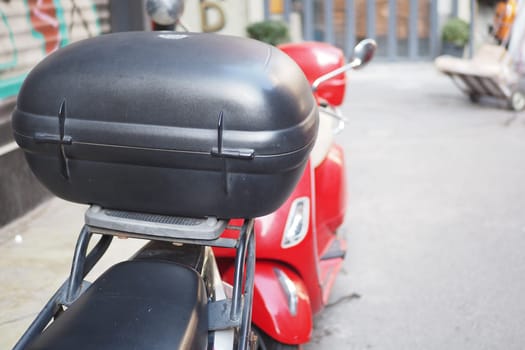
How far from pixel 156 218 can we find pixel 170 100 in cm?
35

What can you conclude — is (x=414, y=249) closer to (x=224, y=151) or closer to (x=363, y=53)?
(x=363, y=53)

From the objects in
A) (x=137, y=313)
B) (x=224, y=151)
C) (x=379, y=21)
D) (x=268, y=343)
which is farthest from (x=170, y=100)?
(x=379, y=21)

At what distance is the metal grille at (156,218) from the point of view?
6.17ft

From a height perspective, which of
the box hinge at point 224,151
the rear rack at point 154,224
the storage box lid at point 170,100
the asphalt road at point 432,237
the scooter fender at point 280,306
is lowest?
the asphalt road at point 432,237

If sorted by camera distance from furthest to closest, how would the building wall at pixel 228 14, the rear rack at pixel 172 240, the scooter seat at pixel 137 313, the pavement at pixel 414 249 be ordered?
the building wall at pixel 228 14, the pavement at pixel 414 249, the rear rack at pixel 172 240, the scooter seat at pixel 137 313

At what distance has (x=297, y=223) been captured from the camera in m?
2.78

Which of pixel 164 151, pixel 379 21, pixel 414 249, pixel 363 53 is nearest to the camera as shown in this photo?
pixel 164 151

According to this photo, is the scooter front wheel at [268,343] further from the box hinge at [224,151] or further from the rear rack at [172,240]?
the box hinge at [224,151]

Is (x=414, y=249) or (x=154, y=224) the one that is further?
(x=414, y=249)

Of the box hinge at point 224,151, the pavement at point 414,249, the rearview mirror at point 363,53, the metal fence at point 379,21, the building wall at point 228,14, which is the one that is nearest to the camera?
the box hinge at point 224,151

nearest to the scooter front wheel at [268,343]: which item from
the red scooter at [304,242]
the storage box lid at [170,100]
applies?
the red scooter at [304,242]

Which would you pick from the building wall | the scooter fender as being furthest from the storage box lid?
the building wall

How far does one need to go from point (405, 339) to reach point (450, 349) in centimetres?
21

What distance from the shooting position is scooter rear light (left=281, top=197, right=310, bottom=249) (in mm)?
2711
